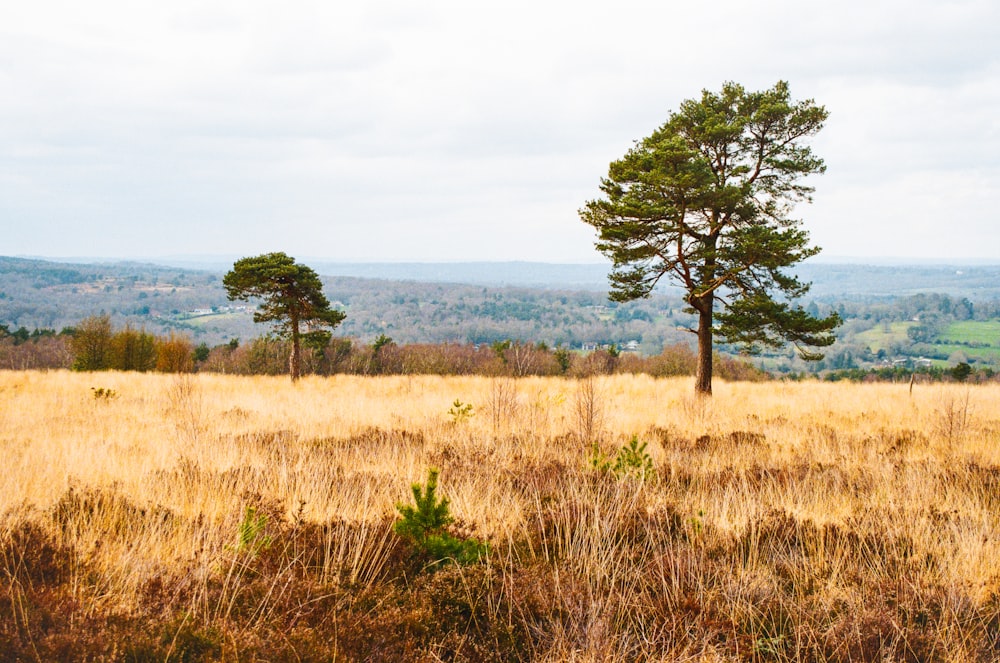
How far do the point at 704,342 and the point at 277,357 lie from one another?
147 feet

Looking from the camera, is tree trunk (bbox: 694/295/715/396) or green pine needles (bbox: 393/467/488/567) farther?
tree trunk (bbox: 694/295/715/396)

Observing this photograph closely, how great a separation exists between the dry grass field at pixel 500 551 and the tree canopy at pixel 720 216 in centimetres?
551

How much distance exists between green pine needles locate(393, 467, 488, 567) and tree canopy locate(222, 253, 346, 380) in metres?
13.6

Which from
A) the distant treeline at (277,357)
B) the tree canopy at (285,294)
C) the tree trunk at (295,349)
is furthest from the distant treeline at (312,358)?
the tree canopy at (285,294)

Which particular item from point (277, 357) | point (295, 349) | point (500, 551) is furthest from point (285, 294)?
point (277, 357)

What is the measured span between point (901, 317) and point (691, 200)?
184628 millimetres

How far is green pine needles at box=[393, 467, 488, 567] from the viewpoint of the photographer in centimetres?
394

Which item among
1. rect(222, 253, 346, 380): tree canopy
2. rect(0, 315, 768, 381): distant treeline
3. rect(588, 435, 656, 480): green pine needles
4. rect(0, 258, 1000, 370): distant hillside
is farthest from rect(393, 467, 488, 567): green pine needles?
rect(0, 258, 1000, 370): distant hillside

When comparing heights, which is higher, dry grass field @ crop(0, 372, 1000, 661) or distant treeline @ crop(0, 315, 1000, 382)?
dry grass field @ crop(0, 372, 1000, 661)

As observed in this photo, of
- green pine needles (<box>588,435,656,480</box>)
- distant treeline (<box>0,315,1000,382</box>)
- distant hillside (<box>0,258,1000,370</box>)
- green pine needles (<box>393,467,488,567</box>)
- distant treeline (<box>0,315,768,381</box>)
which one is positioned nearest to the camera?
green pine needles (<box>393,467,488,567</box>)

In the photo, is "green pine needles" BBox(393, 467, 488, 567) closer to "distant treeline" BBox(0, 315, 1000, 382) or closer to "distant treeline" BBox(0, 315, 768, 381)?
"distant treeline" BBox(0, 315, 1000, 382)

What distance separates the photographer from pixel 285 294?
680 inches

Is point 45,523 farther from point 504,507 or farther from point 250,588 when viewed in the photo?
point 504,507

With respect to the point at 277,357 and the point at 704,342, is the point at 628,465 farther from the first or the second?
the point at 277,357
